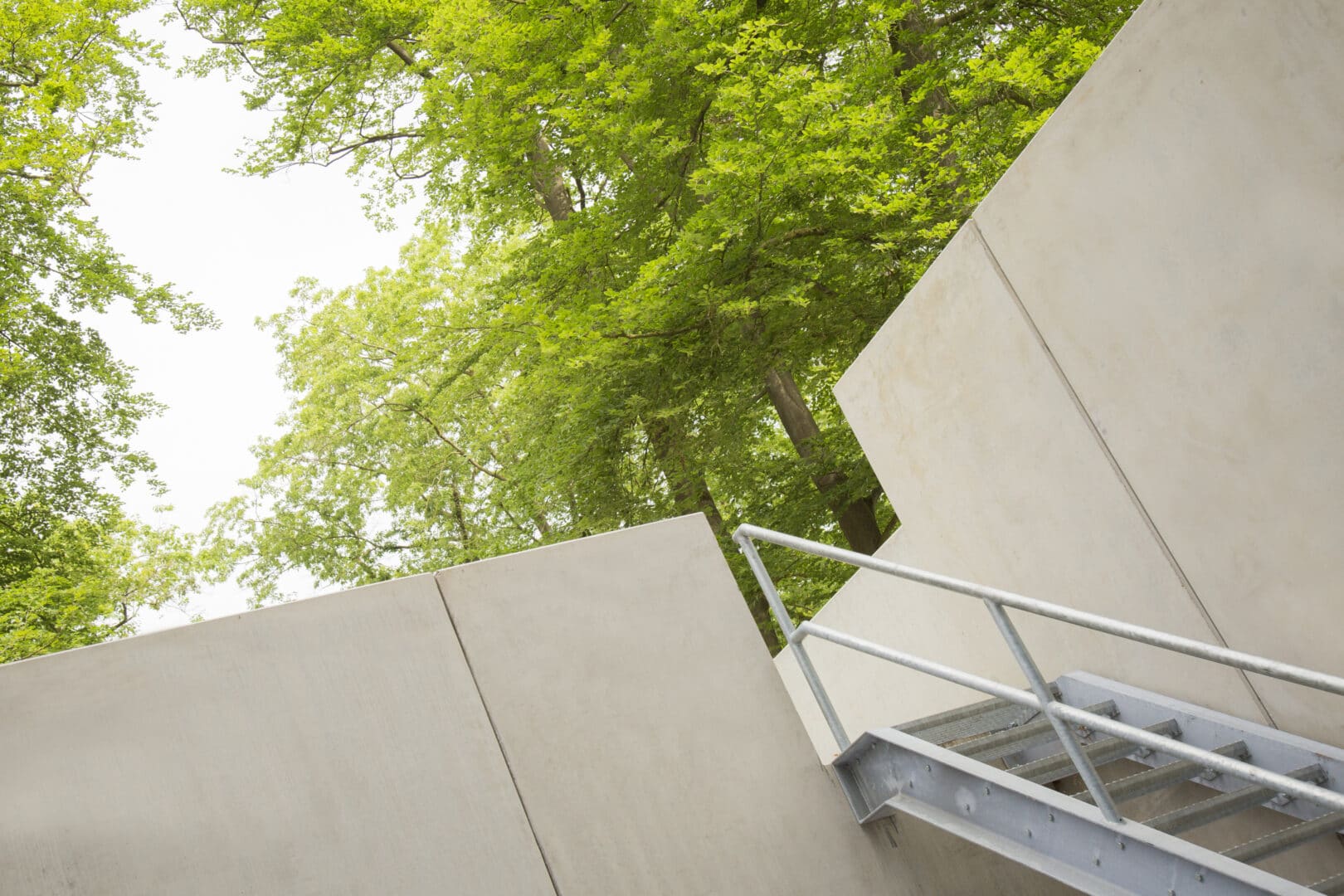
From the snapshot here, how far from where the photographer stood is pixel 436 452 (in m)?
16.4

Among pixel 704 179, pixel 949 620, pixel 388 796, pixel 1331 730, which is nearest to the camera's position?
pixel 388 796

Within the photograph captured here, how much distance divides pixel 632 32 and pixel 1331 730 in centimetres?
1039

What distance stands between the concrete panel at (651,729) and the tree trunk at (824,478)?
26.6ft

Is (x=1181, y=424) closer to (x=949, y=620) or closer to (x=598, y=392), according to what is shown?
(x=949, y=620)

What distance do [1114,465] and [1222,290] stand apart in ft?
3.08

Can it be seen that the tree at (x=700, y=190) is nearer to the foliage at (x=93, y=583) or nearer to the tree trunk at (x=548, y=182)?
the tree trunk at (x=548, y=182)

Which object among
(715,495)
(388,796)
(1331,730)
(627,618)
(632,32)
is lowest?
(1331,730)

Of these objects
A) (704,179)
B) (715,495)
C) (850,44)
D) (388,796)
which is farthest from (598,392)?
(388,796)

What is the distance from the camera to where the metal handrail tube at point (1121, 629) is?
2600mm

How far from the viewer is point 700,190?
9.58 metres

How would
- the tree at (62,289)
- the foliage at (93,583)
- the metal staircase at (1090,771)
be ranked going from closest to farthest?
1. the metal staircase at (1090,771)
2. the foliage at (93,583)
3. the tree at (62,289)

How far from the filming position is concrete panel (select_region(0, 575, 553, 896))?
3.09 m

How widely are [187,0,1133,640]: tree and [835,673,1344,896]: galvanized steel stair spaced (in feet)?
18.3

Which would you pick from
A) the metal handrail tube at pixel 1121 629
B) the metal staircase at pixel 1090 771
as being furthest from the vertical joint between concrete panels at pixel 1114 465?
the metal handrail tube at pixel 1121 629
